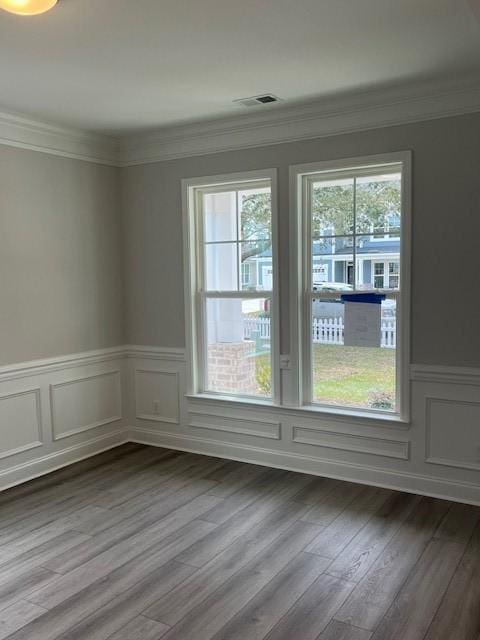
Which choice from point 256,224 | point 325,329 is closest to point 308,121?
point 256,224

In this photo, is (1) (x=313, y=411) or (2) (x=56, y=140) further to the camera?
(2) (x=56, y=140)

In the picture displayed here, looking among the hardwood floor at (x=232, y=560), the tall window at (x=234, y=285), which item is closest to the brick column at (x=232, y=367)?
the tall window at (x=234, y=285)

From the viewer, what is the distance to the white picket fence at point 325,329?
394 cm

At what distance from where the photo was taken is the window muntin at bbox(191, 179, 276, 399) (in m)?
4.41

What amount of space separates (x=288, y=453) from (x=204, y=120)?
8.65ft

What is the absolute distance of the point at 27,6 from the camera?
7.59ft

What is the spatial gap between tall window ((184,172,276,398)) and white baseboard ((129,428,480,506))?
46 cm

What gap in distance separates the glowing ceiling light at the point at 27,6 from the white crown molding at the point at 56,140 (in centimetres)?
170

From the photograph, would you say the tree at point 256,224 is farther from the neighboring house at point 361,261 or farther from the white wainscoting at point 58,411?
the white wainscoting at point 58,411

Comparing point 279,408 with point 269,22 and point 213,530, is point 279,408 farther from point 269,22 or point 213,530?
point 269,22

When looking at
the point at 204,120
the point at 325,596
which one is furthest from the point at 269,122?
the point at 325,596

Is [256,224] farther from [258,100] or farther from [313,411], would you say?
[313,411]

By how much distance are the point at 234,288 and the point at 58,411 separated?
1.72 m

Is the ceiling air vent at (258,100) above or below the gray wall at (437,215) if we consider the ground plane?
above
